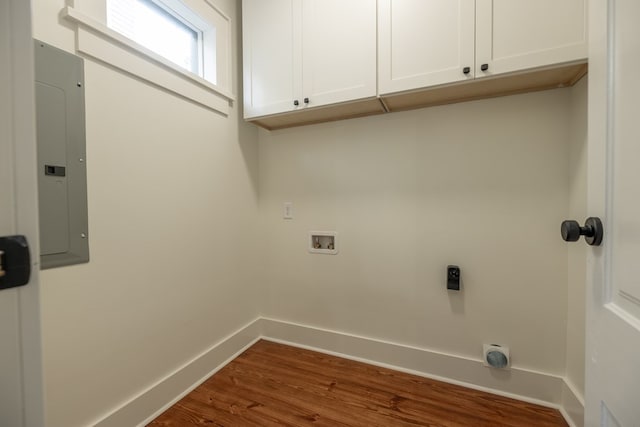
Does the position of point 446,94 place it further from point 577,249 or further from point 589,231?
point 589,231

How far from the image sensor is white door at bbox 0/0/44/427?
17.2 inches

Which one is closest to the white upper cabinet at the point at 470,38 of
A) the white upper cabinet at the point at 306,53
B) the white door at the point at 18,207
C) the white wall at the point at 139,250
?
the white upper cabinet at the point at 306,53

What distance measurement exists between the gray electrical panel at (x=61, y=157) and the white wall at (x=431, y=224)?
119 centimetres

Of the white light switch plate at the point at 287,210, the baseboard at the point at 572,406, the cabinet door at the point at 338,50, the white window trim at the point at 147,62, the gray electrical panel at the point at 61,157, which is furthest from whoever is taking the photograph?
the white light switch plate at the point at 287,210

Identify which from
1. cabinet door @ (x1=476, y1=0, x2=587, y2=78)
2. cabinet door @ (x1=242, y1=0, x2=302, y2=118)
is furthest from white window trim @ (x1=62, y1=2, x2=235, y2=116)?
cabinet door @ (x1=476, y1=0, x2=587, y2=78)

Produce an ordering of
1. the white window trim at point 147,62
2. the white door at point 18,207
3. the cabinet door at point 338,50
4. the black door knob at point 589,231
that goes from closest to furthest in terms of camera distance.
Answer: the white door at point 18,207
the black door knob at point 589,231
the white window trim at point 147,62
the cabinet door at point 338,50

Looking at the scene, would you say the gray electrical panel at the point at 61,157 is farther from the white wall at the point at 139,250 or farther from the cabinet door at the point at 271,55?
the cabinet door at the point at 271,55

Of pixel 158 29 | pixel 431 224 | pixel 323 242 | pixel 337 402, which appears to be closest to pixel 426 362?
pixel 337 402

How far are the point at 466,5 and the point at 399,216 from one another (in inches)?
44.8

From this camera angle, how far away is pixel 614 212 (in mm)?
516

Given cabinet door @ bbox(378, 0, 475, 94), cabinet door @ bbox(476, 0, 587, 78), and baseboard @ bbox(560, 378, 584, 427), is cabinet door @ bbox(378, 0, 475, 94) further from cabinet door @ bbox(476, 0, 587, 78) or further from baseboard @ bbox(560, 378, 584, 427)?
baseboard @ bbox(560, 378, 584, 427)

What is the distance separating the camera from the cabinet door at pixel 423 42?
1289 millimetres

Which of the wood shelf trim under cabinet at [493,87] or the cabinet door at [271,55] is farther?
the cabinet door at [271,55]

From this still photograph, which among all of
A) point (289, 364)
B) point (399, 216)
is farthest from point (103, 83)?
point (289, 364)
